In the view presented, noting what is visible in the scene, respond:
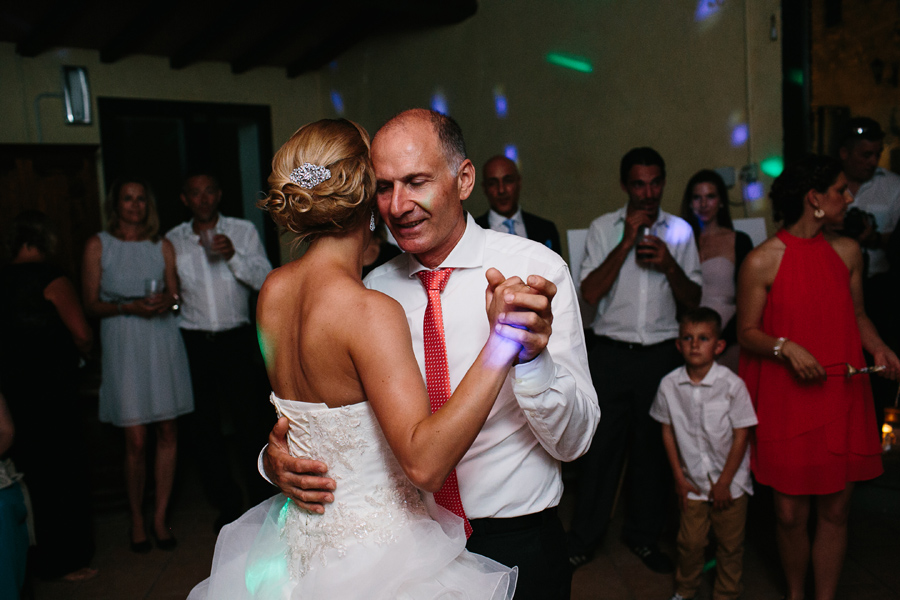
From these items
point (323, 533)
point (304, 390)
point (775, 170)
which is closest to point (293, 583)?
point (323, 533)

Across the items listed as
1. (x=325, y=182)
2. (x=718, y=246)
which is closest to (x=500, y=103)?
(x=718, y=246)

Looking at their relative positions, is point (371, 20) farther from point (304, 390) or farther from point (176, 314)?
point (304, 390)

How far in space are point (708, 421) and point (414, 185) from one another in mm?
1816

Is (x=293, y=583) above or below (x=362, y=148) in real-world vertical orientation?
below

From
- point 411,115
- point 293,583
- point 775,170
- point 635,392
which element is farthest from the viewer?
point 775,170

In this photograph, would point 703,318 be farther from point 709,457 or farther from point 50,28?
point 50,28

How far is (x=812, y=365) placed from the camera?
2344 millimetres

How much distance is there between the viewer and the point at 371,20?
6566 millimetres

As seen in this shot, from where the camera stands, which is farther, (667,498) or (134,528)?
(134,528)

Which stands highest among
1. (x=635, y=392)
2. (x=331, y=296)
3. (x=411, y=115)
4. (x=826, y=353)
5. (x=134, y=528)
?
(x=411, y=115)

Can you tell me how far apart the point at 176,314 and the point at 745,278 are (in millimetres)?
2899

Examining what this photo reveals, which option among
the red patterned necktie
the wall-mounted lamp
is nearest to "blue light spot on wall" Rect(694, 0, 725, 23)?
the red patterned necktie

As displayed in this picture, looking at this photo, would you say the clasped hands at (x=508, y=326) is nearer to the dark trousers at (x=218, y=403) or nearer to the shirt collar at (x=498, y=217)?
the dark trousers at (x=218, y=403)

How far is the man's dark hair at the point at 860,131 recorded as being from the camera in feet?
10.8
